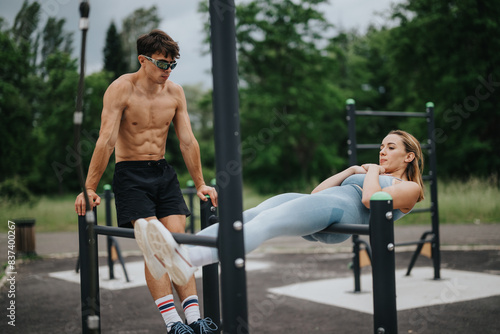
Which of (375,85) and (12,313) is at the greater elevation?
(375,85)

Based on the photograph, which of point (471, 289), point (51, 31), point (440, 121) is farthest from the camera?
point (51, 31)

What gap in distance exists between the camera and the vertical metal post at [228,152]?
1446 mm

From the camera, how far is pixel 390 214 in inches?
64.1

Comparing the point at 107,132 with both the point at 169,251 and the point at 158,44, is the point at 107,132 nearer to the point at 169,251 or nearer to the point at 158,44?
the point at 158,44

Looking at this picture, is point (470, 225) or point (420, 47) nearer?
point (470, 225)

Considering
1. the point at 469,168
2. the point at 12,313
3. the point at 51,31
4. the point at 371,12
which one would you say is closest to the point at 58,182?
the point at 51,31

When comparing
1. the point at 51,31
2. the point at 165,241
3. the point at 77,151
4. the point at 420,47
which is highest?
the point at 51,31

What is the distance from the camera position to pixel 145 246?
1.76 m

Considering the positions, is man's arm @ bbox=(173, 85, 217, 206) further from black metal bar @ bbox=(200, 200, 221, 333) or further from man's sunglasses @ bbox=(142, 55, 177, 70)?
man's sunglasses @ bbox=(142, 55, 177, 70)

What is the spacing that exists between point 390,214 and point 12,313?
4.13 m

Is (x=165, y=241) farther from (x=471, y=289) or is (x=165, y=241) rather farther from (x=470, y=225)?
(x=470, y=225)

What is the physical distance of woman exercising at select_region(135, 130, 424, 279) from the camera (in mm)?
1735

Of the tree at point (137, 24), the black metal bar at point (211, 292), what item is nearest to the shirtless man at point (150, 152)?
the black metal bar at point (211, 292)

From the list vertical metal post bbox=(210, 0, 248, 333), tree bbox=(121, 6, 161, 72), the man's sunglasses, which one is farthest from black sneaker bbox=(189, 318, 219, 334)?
tree bbox=(121, 6, 161, 72)
